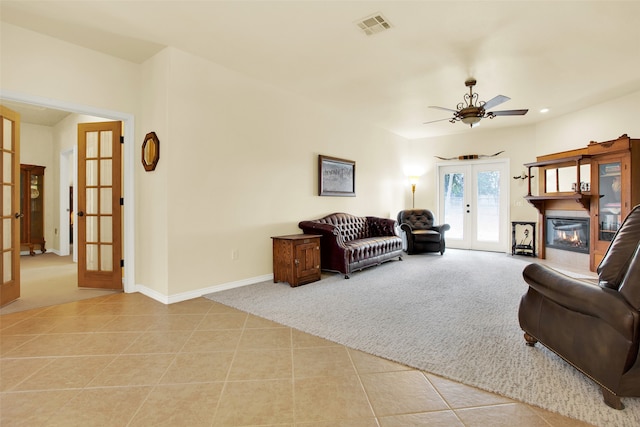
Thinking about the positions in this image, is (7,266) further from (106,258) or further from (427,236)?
(427,236)

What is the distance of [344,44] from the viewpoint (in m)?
3.34

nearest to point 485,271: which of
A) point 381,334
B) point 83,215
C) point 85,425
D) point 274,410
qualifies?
point 381,334

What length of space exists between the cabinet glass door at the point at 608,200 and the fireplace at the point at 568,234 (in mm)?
367

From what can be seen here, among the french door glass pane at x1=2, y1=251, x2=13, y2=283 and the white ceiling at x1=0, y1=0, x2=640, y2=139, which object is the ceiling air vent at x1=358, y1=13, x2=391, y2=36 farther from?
the french door glass pane at x1=2, y1=251, x2=13, y2=283

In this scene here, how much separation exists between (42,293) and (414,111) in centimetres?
622

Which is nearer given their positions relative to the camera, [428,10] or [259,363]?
[259,363]

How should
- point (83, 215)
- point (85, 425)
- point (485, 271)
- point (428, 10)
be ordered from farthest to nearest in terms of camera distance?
point (485, 271), point (83, 215), point (428, 10), point (85, 425)

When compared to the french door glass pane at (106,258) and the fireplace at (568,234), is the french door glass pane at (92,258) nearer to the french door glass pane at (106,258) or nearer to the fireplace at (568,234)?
the french door glass pane at (106,258)

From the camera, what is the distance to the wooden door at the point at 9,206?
3.41 m

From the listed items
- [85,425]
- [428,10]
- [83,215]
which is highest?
[428,10]

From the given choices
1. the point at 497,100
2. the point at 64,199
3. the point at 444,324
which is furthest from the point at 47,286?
the point at 497,100

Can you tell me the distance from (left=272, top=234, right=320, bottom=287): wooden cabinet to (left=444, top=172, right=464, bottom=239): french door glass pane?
4.73 m

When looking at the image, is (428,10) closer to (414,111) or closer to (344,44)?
(344,44)

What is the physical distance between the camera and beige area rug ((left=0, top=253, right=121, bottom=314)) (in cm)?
346
